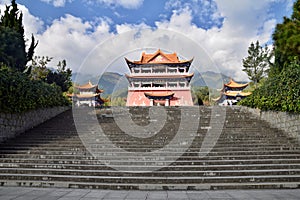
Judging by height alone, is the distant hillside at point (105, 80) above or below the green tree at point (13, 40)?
below

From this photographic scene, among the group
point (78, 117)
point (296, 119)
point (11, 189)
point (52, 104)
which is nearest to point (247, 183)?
point (296, 119)

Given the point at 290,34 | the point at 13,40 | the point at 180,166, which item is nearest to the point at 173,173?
the point at 180,166

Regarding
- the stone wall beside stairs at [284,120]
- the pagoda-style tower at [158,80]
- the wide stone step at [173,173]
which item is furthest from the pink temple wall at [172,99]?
the wide stone step at [173,173]

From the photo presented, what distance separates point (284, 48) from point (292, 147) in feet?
9.58

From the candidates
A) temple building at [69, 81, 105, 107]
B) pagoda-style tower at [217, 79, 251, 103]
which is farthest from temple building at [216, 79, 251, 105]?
temple building at [69, 81, 105, 107]

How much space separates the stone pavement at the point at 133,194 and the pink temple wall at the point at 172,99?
18819 millimetres

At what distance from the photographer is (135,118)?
9.09m

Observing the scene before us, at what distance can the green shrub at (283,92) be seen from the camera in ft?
21.0

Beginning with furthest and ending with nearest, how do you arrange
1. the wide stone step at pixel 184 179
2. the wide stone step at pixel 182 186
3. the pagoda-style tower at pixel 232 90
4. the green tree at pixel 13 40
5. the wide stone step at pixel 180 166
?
the pagoda-style tower at pixel 232 90
the green tree at pixel 13 40
the wide stone step at pixel 180 166
the wide stone step at pixel 184 179
the wide stone step at pixel 182 186

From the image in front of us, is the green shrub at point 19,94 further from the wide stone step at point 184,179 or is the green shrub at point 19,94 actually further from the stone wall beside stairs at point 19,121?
the wide stone step at point 184,179

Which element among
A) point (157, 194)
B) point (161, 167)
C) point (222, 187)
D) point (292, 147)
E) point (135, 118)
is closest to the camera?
point (157, 194)

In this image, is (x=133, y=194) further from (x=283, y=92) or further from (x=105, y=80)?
(x=105, y=80)

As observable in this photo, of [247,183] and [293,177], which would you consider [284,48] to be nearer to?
[293,177]

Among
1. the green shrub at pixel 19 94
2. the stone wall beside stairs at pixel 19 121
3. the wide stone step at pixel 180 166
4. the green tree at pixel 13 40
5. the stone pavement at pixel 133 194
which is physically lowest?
the stone pavement at pixel 133 194
